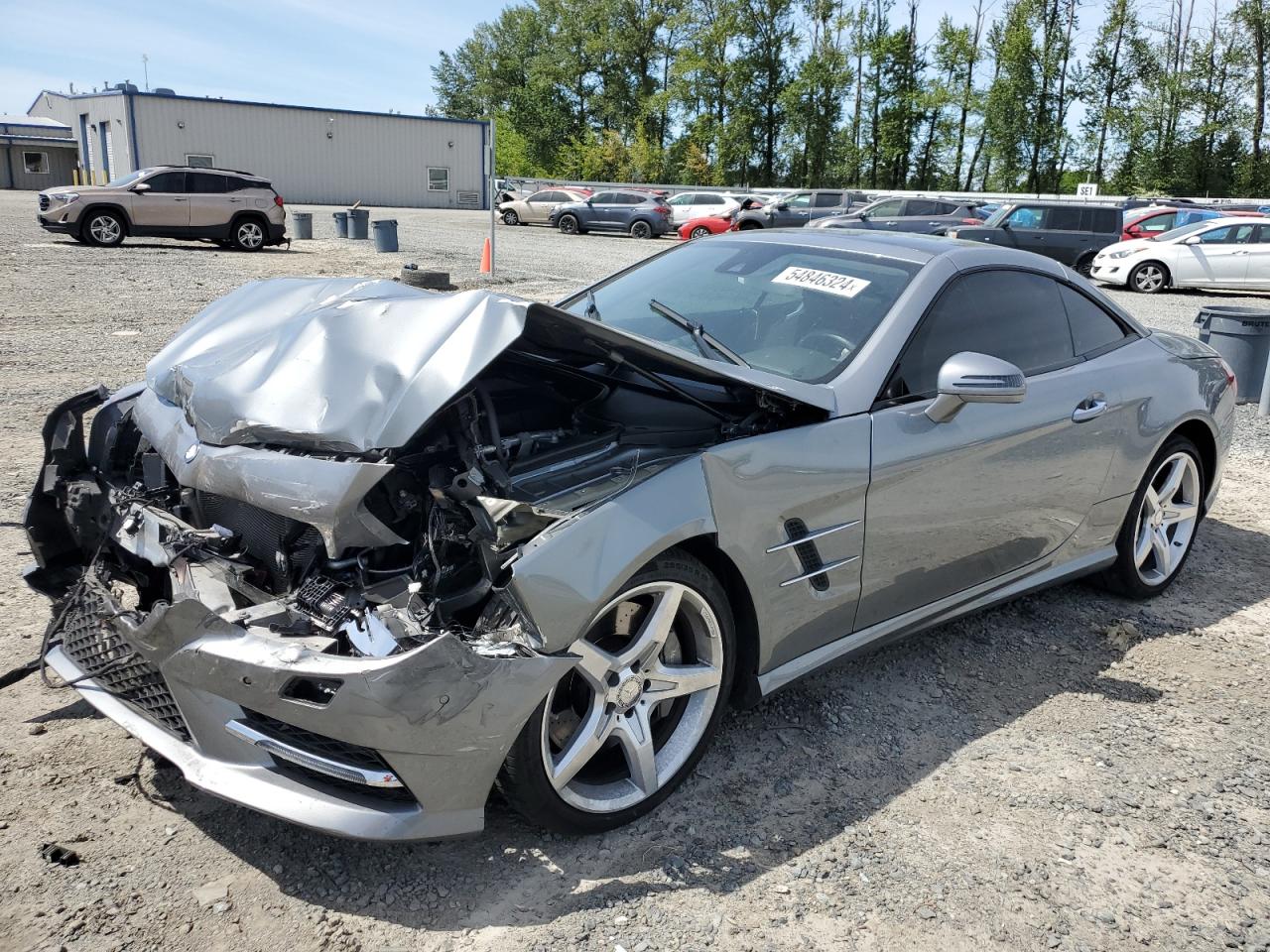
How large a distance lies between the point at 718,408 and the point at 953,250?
1351 millimetres

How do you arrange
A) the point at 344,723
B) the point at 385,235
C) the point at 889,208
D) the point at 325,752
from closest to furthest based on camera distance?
the point at 344,723
the point at 325,752
the point at 385,235
the point at 889,208

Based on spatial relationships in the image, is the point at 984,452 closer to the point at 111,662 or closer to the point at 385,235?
the point at 111,662

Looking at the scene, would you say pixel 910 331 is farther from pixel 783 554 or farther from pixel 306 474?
pixel 306 474

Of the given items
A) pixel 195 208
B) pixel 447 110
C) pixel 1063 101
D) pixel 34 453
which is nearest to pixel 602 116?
pixel 447 110

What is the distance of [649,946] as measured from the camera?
2359mm

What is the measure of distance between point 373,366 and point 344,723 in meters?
1.03

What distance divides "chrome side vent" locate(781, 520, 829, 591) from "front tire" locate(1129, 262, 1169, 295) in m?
18.8

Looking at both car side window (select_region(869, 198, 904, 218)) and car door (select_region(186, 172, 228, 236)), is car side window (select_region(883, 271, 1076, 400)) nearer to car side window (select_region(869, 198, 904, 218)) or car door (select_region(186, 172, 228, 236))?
car door (select_region(186, 172, 228, 236))

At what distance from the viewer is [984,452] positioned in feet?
11.5

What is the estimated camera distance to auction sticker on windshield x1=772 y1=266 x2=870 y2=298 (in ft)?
12.0

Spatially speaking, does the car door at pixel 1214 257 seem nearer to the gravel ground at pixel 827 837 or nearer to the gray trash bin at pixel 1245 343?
the gray trash bin at pixel 1245 343

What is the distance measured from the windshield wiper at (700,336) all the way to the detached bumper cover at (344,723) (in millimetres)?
1388

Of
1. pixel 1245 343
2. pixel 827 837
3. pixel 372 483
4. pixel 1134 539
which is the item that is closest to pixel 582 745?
pixel 827 837

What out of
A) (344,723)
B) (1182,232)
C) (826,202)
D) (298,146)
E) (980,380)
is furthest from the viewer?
(298,146)
